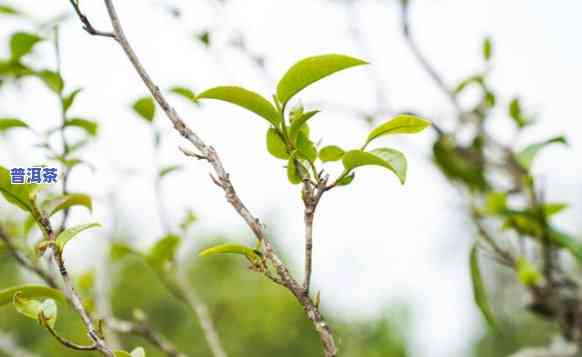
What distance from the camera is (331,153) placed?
0.68 meters

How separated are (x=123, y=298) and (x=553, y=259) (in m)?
5.19

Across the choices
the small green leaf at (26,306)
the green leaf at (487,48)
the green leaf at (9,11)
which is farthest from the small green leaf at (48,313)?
the green leaf at (487,48)

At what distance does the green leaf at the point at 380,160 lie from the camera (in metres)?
0.61

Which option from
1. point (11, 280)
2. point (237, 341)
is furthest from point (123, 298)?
point (237, 341)

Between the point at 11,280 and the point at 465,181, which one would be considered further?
the point at 11,280

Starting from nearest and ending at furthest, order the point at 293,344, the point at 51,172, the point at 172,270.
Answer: the point at 51,172 < the point at 172,270 < the point at 293,344

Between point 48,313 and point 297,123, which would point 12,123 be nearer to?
point 48,313

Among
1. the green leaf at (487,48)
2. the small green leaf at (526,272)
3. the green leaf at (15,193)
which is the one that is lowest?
the small green leaf at (526,272)

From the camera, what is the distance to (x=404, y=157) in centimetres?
63

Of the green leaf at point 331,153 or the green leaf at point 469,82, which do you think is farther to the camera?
the green leaf at point 469,82

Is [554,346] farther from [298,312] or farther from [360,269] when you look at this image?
[298,312]

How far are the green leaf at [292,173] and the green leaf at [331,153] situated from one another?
0.12 feet

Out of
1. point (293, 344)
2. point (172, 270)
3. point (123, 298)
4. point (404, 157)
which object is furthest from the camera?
point (123, 298)

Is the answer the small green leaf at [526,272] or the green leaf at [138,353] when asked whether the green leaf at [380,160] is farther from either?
the small green leaf at [526,272]
